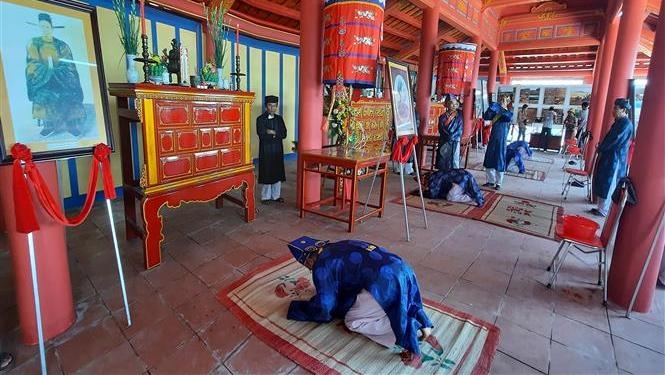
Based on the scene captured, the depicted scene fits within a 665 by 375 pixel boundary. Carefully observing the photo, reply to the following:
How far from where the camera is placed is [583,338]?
6.80ft

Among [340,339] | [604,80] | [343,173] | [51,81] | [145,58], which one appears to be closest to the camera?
[51,81]

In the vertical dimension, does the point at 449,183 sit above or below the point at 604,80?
below

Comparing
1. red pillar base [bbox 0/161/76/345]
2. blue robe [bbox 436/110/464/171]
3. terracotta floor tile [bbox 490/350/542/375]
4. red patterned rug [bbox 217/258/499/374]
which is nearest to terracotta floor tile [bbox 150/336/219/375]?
red patterned rug [bbox 217/258/499/374]

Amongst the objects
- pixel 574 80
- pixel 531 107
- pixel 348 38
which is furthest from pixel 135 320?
pixel 574 80

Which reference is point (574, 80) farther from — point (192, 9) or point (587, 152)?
point (192, 9)

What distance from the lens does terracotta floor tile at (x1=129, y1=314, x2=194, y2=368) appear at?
182 cm

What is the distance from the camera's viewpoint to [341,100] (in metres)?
4.36

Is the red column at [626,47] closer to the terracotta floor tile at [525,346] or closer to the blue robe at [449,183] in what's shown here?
the blue robe at [449,183]

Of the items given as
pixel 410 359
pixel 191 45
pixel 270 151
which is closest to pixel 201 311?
pixel 410 359

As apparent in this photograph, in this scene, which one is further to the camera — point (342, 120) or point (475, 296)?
point (342, 120)

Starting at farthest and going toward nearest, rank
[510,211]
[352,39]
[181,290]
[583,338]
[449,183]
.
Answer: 1. [449,183]
2. [510,211]
3. [352,39]
4. [181,290]
5. [583,338]

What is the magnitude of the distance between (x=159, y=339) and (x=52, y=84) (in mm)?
1487

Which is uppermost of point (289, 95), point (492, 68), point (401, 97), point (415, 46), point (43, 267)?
point (415, 46)

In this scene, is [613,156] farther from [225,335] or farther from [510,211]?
[225,335]
